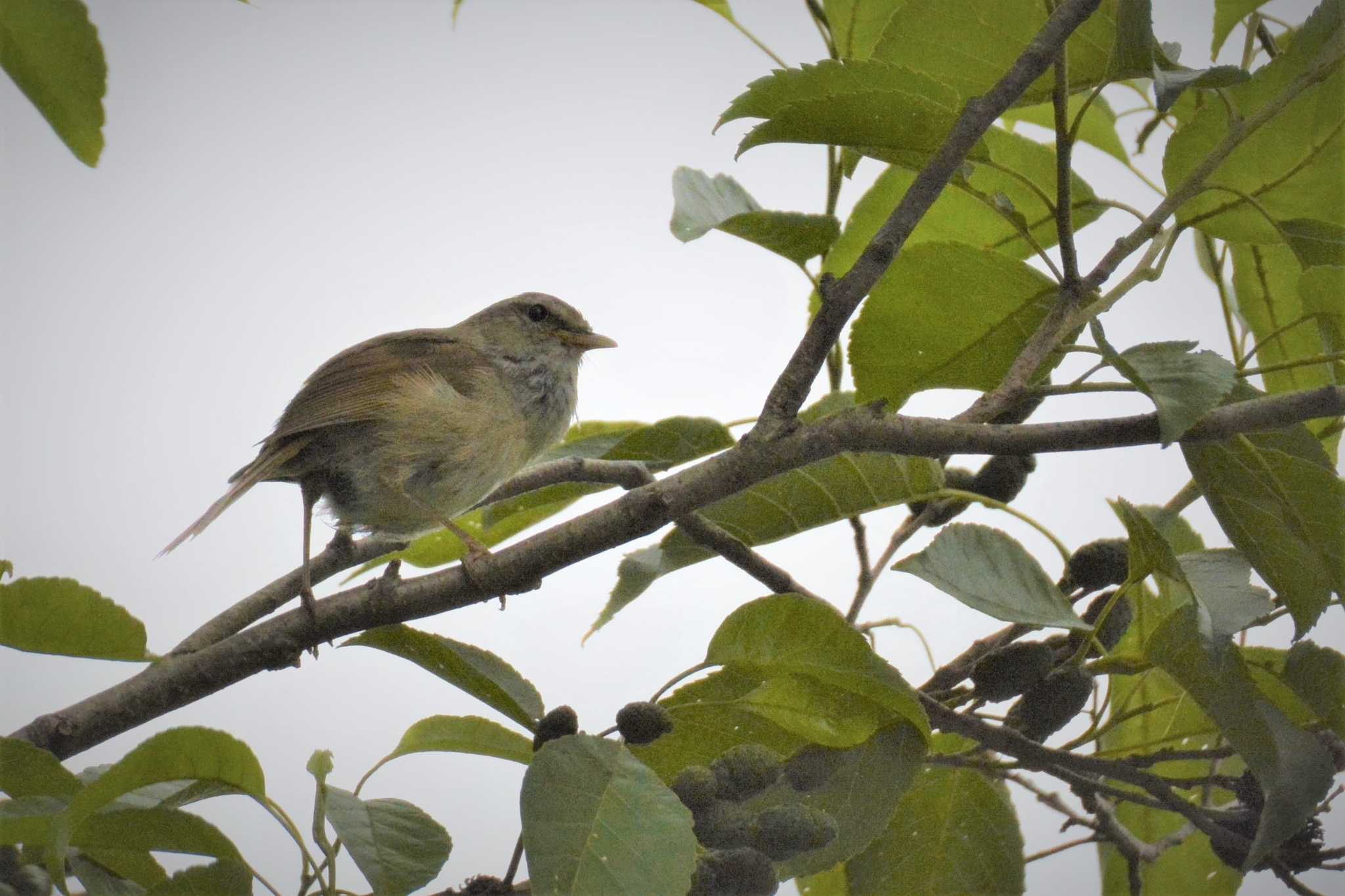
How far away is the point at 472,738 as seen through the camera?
4.40ft

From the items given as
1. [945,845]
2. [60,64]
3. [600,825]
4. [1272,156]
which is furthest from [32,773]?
[1272,156]

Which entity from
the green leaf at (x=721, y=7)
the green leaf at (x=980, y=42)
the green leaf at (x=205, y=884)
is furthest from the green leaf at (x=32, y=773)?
the green leaf at (x=721, y=7)

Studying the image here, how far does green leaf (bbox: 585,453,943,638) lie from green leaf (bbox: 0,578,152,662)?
576 millimetres

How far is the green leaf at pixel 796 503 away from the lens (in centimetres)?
138

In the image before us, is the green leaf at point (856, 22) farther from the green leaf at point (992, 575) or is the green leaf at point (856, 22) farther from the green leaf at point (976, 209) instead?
the green leaf at point (992, 575)

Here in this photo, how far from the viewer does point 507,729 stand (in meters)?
1.34

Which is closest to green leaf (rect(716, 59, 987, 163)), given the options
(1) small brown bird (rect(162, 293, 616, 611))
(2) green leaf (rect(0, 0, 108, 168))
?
(2) green leaf (rect(0, 0, 108, 168))

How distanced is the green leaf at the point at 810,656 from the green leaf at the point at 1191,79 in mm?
620

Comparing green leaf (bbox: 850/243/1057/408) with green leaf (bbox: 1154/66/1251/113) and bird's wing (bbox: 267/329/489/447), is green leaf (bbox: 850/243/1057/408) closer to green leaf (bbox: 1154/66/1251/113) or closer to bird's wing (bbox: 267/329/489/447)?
green leaf (bbox: 1154/66/1251/113)

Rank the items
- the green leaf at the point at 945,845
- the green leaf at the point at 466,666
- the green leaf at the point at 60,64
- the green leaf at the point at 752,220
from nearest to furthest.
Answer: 1. the green leaf at the point at 60,64
2. the green leaf at the point at 466,666
3. the green leaf at the point at 752,220
4. the green leaf at the point at 945,845

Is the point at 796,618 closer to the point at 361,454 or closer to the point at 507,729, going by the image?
the point at 507,729

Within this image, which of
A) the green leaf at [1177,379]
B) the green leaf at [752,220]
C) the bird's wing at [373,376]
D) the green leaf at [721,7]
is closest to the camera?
the green leaf at [1177,379]

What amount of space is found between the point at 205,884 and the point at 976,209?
1.29m

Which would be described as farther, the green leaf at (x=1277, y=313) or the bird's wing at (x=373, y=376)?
the bird's wing at (x=373, y=376)
